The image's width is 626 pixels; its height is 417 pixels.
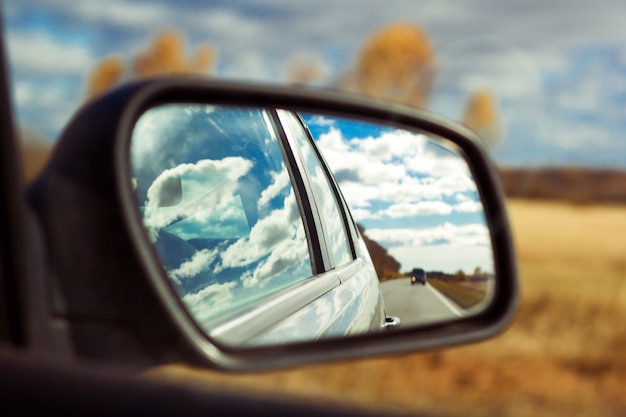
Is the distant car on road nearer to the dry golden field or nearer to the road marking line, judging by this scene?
the road marking line

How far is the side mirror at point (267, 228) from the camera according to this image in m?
1.45

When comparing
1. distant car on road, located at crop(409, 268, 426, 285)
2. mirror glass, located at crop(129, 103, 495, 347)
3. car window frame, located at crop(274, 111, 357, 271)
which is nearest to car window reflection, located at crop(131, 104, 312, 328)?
mirror glass, located at crop(129, 103, 495, 347)

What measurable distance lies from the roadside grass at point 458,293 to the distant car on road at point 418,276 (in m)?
0.02

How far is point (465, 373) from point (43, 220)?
6691mm

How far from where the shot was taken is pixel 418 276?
93.0 inches

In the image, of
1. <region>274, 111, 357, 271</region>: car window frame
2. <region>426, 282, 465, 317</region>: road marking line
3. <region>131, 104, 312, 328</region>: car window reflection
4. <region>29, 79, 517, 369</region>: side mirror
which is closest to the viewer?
<region>29, 79, 517, 369</region>: side mirror

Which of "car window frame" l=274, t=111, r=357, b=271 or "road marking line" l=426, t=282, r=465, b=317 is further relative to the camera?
"car window frame" l=274, t=111, r=357, b=271

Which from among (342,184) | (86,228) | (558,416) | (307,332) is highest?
(342,184)

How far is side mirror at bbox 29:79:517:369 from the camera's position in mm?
1454

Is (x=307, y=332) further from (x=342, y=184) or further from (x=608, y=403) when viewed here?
(x=608, y=403)

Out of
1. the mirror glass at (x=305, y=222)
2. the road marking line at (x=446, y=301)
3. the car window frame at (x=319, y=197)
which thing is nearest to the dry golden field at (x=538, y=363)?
the car window frame at (x=319, y=197)

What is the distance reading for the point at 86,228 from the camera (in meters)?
1.43

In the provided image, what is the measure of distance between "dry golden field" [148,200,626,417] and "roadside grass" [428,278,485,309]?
73.9 inches

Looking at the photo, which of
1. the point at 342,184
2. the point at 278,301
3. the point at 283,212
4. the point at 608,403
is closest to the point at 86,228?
the point at 278,301
